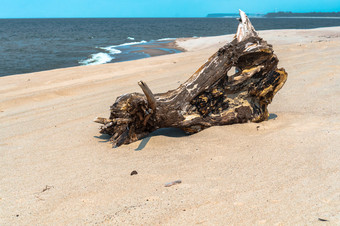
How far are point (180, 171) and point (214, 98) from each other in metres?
1.55

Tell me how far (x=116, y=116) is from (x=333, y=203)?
2911 mm

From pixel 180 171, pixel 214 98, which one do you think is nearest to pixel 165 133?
pixel 214 98

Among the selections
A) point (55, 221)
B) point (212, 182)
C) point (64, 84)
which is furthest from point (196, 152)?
point (64, 84)

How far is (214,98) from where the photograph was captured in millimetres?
4691

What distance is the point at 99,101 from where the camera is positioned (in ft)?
25.1

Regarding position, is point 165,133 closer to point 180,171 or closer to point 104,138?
point 104,138

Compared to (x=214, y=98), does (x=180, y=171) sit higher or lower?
lower

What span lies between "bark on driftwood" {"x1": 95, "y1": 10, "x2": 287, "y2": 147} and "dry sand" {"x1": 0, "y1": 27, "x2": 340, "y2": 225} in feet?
0.59

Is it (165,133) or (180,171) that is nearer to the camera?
(180,171)

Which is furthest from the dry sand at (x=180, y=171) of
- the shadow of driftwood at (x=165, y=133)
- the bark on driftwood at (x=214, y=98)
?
the bark on driftwood at (x=214, y=98)

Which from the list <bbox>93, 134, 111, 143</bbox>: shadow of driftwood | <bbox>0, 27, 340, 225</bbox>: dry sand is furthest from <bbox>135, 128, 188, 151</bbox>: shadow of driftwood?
<bbox>93, 134, 111, 143</bbox>: shadow of driftwood

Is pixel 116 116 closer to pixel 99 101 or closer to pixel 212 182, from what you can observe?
pixel 212 182

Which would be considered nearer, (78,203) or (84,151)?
(78,203)

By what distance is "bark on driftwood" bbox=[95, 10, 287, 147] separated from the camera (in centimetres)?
439
